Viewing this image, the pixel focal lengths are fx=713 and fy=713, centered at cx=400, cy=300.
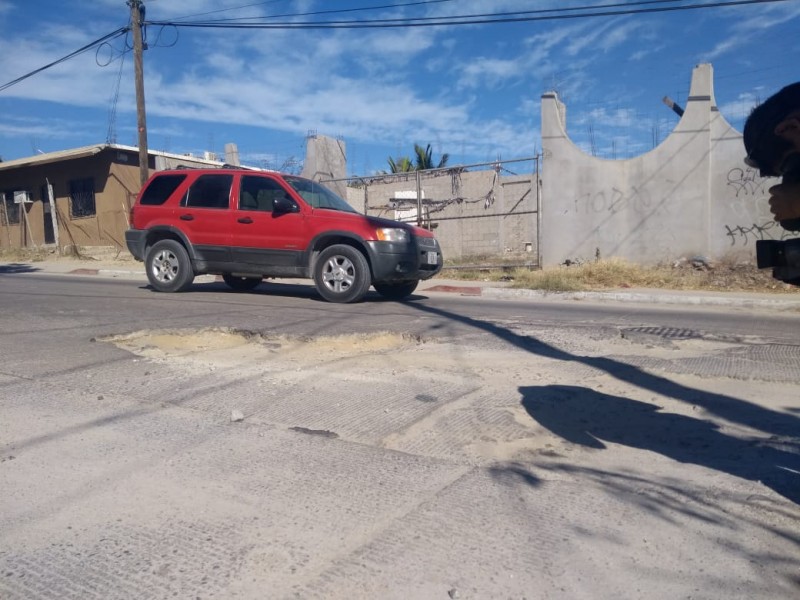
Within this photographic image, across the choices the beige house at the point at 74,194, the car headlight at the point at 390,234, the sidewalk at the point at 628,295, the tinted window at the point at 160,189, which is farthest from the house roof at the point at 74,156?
the car headlight at the point at 390,234

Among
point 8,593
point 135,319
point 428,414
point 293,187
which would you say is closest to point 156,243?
point 293,187

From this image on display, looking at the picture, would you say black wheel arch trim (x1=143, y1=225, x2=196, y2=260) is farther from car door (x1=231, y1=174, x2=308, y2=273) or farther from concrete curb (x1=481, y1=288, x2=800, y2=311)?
concrete curb (x1=481, y1=288, x2=800, y2=311)

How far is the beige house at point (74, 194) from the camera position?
82.9 feet

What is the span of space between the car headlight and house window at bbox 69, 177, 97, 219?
19.6 metres

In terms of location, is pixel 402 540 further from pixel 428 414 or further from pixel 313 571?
pixel 428 414

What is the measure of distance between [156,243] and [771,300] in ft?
32.2

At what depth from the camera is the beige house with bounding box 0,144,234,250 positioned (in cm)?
2527

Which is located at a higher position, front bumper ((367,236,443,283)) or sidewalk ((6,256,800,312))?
front bumper ((367,236,443,283))

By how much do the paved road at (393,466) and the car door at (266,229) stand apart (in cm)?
304

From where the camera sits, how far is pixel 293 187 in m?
10.4

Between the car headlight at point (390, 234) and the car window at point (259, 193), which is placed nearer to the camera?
the car headlight at point (390, 234)

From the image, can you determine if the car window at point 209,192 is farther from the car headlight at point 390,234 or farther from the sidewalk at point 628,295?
the sidewalk at point 628,295

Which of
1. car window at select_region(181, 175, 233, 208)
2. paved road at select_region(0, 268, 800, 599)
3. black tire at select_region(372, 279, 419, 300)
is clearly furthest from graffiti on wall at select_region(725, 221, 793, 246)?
car window at select_region(181, 175, 233, 208)

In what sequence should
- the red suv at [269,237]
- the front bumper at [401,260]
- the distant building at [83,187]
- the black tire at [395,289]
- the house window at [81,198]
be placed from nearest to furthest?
the front bumper at [401,260] → the red suv at [269,237] → the black tire at [395,289] → the distant building at [83,187] → the house window at [81,198]
